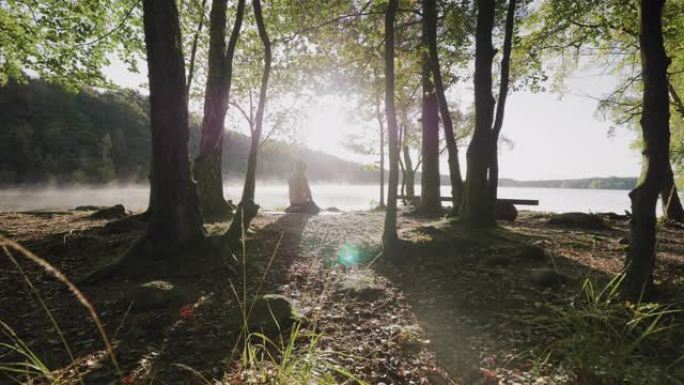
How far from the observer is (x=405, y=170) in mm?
27625

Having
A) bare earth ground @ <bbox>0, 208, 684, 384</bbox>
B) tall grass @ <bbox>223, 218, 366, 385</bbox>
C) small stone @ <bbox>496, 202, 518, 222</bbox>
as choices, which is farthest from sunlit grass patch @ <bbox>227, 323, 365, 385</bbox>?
small stone @ <bbox>496, 202, 518, 222</bbox>

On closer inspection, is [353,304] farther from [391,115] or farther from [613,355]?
[391,115]

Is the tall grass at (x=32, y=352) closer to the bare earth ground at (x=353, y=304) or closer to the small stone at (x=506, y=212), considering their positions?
the bare earth ground at (x=353, y=304)

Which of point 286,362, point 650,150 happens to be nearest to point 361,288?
point 286,362

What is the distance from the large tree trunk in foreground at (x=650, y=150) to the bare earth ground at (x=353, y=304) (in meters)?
0.60

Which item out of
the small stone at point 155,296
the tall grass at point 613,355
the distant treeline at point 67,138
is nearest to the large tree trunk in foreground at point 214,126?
the small stone at point 155,296

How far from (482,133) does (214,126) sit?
788 cm

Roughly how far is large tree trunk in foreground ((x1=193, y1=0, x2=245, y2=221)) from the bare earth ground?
2.28 m

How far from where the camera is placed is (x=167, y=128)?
→ 5.91 m

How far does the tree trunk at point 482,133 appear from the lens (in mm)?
8445

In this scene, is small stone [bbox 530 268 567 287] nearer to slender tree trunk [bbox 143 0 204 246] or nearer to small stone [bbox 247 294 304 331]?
small stone [bbox 247 294 304 331]

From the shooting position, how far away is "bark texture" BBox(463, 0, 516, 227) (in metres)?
8.46

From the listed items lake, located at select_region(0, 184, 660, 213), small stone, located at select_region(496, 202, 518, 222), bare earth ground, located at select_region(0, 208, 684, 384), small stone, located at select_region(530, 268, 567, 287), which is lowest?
lake, located at select_region(0, 184, 660, 213)

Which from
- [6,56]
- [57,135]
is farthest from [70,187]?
[6,56]
